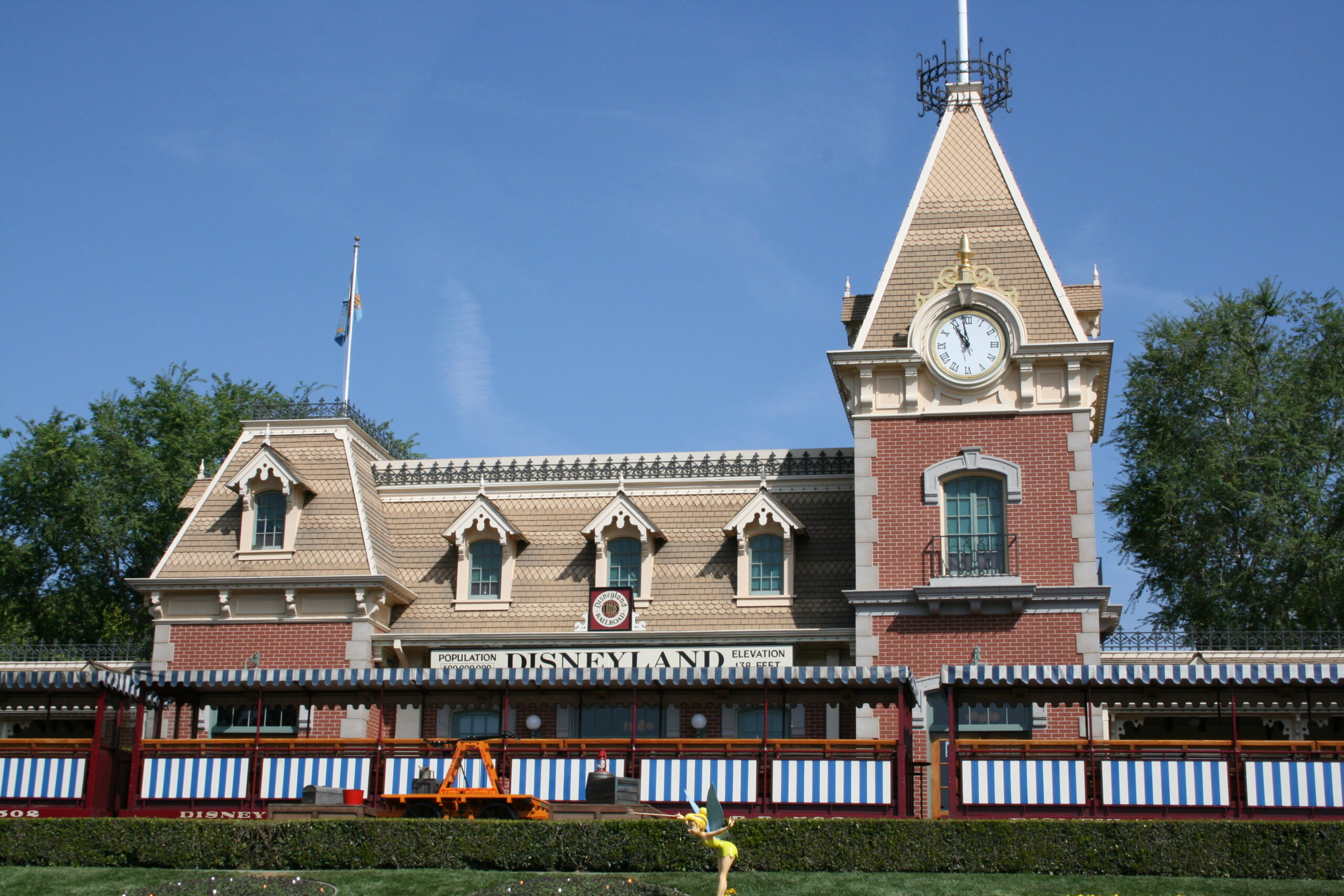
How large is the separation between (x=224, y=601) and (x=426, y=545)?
436cm

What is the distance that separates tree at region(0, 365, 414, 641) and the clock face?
21477mm

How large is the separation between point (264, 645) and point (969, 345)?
15361 millimetres

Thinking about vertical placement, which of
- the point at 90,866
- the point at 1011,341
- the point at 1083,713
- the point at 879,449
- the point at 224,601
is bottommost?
the point at 90,866

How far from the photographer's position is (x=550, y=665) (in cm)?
2747

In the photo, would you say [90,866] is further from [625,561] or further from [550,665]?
[625,561]

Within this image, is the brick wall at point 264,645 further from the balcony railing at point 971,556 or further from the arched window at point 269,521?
the balcony railing at point 971,556

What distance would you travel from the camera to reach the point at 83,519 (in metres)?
43.1

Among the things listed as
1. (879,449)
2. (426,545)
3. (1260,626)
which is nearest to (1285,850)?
(879,449)

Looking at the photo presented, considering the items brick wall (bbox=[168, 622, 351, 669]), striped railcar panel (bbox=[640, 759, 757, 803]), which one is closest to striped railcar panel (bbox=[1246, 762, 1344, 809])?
striped railcar panel (bbox=[640, 759, 757, 803])

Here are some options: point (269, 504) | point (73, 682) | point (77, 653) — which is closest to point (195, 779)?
point (73, 682)

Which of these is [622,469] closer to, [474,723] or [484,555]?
[484,555]

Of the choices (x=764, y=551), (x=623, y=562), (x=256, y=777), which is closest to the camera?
(x=256, y=777)

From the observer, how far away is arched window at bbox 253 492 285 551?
1171 inches

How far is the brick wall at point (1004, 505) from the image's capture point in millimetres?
26109
